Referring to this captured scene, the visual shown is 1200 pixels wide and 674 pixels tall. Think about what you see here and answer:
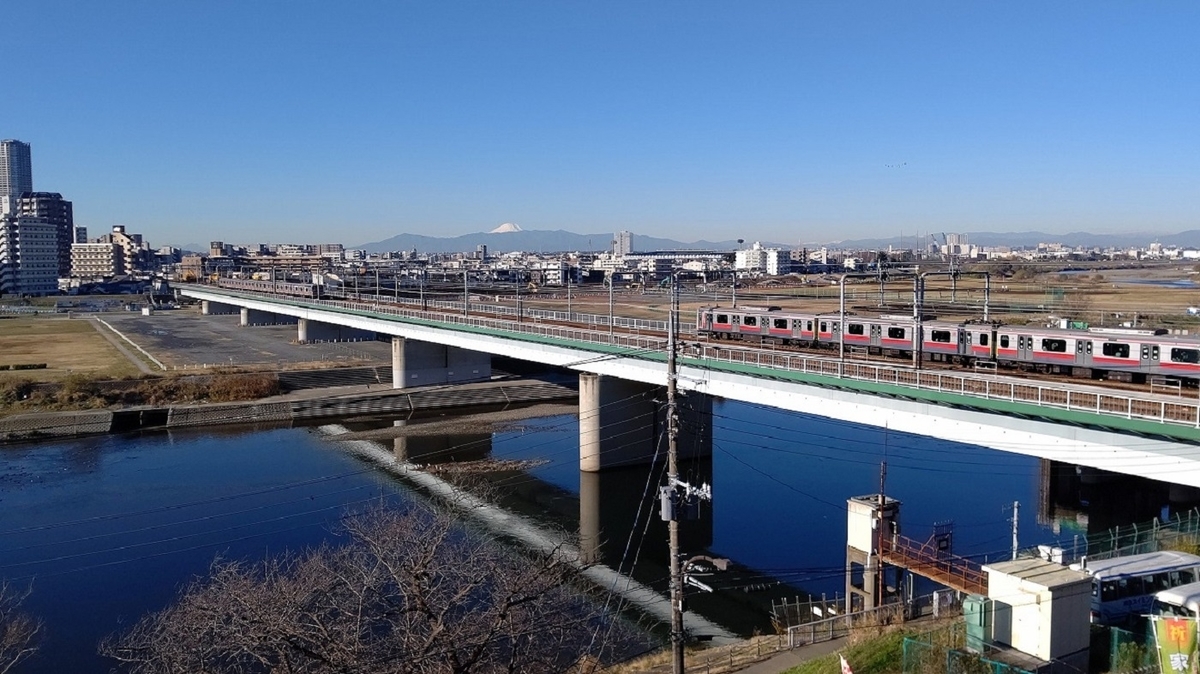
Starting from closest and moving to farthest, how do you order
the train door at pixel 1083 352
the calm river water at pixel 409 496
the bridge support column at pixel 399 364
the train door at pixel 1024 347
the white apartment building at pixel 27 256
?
the calm river water at pixel 409 496
the train door at pixel 1083 352
the train door at pixel 1024 347
the bridge support column at pixel 399 364
the white apartment building at pixel 27 256

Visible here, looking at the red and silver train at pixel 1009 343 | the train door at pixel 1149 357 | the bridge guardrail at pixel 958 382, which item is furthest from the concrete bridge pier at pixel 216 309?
the train door at pixel 1149 357

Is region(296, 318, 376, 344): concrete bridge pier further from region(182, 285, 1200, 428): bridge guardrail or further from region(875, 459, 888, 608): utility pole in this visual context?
region(875, 459, 888, 608): utility pole

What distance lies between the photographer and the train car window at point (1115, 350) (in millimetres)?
21125

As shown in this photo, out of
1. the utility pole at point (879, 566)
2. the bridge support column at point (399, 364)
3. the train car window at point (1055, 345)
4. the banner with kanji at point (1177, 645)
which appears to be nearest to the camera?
the banner with kanji at point (1177, 645)

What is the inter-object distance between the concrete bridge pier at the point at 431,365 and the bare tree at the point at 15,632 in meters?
28.0

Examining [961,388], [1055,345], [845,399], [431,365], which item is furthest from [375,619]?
[431,365]

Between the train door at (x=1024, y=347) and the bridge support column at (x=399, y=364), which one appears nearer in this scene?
the train door at (x=1024, y=347)

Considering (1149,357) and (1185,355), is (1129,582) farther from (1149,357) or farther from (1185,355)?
(1149,357)

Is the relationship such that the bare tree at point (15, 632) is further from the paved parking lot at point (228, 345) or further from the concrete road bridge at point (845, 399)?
the paved parking lot at point (228, 345)

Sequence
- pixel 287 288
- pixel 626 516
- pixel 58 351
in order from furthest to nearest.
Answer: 1. pixel 287 288
2. pixel 58 351
3. pixel 626 516

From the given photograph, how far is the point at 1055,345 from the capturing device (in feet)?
74.6

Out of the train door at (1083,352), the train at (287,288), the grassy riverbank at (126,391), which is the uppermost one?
the train at (287,288)

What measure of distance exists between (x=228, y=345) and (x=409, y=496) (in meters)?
40.9

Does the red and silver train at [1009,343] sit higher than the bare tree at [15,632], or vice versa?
the red and silver train at [1009,343]
